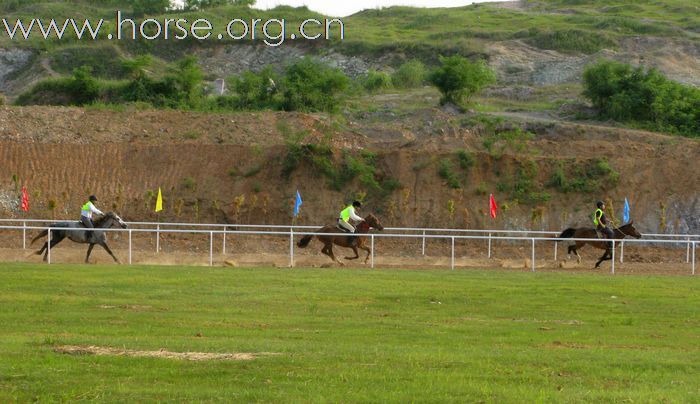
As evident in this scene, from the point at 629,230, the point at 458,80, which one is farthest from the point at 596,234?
the point at 458,80

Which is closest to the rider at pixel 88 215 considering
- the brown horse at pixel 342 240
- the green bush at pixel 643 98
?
the brown horse at pixel 342 240

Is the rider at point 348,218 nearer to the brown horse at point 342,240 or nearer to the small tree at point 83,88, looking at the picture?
the brown horse at point 342,240

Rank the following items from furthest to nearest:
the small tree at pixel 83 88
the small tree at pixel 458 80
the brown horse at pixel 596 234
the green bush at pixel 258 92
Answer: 1. the small tree at pixel 83 88
2. the green bush at pixel 258 92
3. the small tree at pixel 458 80
4. the brown horse at pixel 596 234

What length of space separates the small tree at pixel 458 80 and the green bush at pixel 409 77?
13104 millimetres

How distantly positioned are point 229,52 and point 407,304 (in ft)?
228

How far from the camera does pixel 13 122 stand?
5569 centimetres

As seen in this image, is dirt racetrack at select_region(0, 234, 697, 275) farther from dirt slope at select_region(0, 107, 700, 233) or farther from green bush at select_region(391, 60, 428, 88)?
green bush at select_region(391, 60, 428, 88)

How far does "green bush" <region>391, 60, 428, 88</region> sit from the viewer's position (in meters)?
77.4

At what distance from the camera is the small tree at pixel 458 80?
62.7 metres

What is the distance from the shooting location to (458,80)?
6294cm

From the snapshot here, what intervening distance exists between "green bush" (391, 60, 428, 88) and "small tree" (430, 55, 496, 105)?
13104mm

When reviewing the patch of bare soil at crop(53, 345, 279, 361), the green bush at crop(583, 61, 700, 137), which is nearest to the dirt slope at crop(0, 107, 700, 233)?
the green bush at crop(583, 61, 700, 137)

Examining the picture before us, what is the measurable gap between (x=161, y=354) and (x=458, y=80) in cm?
4968

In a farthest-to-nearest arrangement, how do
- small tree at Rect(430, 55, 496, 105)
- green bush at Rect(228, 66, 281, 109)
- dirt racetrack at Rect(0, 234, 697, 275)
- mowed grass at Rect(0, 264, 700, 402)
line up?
green bush at Rect(228, 66, 281, 109) → small tree at Rect(430, 55, 496, 105) → dirt racetrack at Rect(0, 234, 697, 275) → mowed grass at Rect(0, 264, 700, 402)
